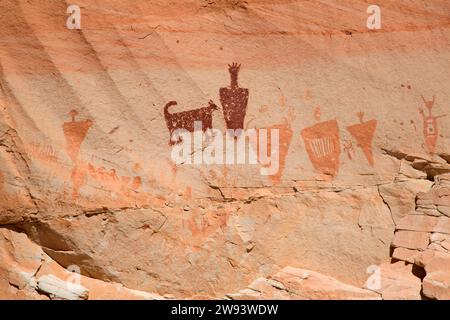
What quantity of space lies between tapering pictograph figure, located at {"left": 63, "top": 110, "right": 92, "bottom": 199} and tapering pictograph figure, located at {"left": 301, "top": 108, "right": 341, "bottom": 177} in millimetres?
1165

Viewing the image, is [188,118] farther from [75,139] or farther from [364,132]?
[364,132]

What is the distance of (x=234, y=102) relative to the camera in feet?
10.7

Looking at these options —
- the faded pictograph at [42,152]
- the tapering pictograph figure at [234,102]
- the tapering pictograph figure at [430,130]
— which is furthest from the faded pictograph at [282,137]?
the faded pictograph at [42,152]

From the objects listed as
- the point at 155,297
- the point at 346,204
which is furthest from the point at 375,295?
the point at 155,297

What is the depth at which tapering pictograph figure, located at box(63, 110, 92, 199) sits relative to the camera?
310 centimetres

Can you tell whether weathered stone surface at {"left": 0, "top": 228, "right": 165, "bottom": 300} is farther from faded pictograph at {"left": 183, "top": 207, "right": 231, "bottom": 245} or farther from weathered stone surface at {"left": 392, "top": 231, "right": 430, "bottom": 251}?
weathered stone surface at {"left": 392, "top": 231, "right": 430, "bottom": 251}

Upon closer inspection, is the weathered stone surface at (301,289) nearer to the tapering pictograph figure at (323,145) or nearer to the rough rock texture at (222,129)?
the rough rock texture at (222,129)

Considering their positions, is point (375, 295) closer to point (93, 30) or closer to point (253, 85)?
point (253, 85)

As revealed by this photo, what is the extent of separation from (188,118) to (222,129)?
0.19 m

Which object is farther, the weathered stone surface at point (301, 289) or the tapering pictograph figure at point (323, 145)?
the tapering pictograph figure at point (323, 145)

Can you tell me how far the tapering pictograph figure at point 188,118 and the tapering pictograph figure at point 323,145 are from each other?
512 millimetres

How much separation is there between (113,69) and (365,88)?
136 cm

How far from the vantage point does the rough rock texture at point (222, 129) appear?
3.06m

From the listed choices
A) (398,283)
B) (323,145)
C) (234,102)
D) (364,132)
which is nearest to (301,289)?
(398,283)
